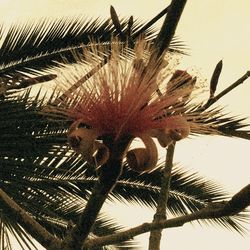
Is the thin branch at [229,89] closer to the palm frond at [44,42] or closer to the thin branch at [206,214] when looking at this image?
the thin branch at [206,214]

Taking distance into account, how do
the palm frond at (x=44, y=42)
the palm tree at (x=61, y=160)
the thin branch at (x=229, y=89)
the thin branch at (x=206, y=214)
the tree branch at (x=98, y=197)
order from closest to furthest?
the thin branch at (x=206, y=214) < the tree branch at (x=98, y=197) < the thin branch at (x=229, y=89) < the palm tree at (x=61, y=160) < the palm frond at (x=44, y=42)

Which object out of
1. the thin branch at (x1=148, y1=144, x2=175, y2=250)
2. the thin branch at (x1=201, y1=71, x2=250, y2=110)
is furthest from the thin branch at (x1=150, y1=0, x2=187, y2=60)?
the thin branch at (x1=148, y1=144, x2=175, y2=250)

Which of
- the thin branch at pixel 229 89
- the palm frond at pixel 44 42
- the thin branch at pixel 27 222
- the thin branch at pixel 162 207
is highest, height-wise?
the palm frond at pixel 44 42

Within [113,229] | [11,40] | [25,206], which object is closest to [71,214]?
[113,229]

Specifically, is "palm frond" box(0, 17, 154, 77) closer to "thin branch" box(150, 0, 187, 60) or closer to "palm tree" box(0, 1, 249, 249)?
"palm tree" box(0, 1, 249, 249)

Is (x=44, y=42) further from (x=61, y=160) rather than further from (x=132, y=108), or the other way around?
(x=132, y=108)

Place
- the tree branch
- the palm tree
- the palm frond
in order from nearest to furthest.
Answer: the tree branch, the palm tree, the palm frond

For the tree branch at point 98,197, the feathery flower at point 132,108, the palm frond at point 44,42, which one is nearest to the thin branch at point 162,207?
the feathery flower at point 132,108

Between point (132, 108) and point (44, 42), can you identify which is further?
point (44, 42)

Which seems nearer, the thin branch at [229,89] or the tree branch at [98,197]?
the tree branch at [98,197]

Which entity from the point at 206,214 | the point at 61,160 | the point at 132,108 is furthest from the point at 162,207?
the point at 61,160
